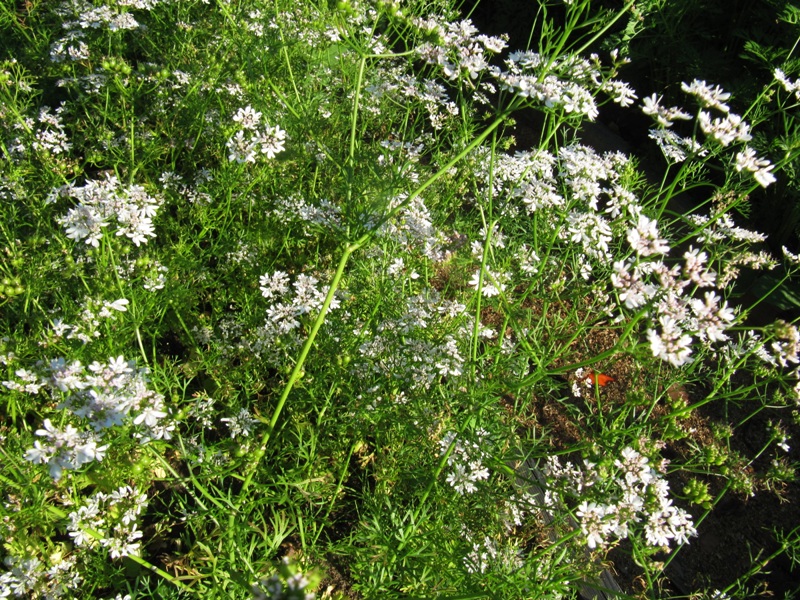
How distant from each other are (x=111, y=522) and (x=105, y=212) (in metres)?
1.10

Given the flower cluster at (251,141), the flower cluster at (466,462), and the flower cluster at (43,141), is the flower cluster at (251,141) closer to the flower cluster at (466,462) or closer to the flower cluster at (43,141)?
the flower cluster at (43,141)

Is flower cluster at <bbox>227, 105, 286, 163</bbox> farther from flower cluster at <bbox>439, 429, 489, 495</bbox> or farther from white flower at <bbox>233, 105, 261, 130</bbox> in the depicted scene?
flower cluster at <bbox>439, 429, 489, 495</bbox>

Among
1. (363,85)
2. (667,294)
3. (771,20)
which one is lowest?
(363,85)

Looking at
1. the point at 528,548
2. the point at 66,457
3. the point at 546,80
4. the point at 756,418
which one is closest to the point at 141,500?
the point at 66,457

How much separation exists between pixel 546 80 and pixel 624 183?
807 mm

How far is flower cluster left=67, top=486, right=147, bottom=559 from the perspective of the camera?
2008mm

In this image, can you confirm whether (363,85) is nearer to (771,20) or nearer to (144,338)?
(144,338)

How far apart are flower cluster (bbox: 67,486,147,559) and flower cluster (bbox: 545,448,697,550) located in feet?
4.77

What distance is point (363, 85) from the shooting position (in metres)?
3.38

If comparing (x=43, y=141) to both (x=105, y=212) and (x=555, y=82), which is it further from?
(x=555, y=82)

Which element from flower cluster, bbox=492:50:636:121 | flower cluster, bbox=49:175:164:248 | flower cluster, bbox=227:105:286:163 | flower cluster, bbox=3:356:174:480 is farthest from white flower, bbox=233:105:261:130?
flower cluster, bbox=3:356:174:480

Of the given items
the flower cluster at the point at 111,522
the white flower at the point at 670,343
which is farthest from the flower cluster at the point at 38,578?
the white flower at the point at 670,343

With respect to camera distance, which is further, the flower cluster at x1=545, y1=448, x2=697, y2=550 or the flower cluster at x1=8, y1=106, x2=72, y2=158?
the flower cluster at x1=8, y1=106, x2=72, y2=158

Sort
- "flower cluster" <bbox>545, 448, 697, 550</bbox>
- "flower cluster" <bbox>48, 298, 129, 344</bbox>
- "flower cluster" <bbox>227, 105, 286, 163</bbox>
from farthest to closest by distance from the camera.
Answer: "flower cluster" <bbox>227, 105, 286, 163</bbox>
"flower cluster" <bbox>48, 298, 129, 344</bbox>
"flower cluster" <bbox>545, 448, 697, 550</bbox>
